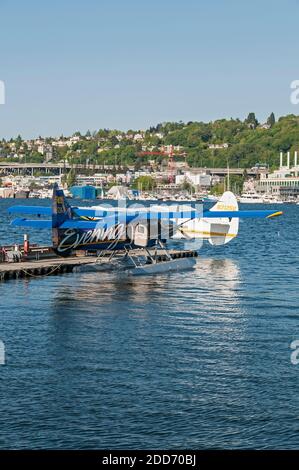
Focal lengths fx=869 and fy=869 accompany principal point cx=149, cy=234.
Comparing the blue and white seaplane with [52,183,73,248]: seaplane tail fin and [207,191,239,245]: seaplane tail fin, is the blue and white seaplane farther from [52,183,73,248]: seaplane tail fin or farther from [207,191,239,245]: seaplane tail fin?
[207,191,239,245]: seaplane tail fin

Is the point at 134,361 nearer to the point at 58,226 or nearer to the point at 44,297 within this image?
the point at 44,297

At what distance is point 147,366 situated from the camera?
29719 millimetres

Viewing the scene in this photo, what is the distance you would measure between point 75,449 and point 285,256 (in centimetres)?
5328

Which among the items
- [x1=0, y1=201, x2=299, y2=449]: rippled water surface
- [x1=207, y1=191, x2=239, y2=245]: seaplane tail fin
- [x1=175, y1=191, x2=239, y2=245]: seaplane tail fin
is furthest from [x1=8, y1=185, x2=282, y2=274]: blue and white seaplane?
[x1=207, y1=191, x2=239, y2=245]: seaplane tail fin

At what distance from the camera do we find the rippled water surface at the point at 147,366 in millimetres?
23484

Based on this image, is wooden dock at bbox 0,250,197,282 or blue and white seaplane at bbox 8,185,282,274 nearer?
wooden dock at bbox 0,250,197,282

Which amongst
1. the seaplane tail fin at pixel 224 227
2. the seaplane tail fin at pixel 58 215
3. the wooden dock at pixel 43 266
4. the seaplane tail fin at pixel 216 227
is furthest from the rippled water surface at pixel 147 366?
the seaplane tail fin at pixel 224 227

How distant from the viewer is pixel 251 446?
22.6m

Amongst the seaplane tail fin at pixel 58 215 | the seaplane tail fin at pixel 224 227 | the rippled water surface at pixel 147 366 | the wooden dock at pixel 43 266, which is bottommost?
the rippled water surface at pixel 147 366

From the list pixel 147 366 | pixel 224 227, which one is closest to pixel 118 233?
pixel 224 227

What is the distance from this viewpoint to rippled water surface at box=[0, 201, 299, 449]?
2348 centimetres

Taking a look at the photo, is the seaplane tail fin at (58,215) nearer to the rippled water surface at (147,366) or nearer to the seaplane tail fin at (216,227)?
the rippled water surface at (147,366)

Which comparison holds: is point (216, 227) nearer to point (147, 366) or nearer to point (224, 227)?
point (224, 227)

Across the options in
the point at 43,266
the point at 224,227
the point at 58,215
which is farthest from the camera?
the point at 224,227
